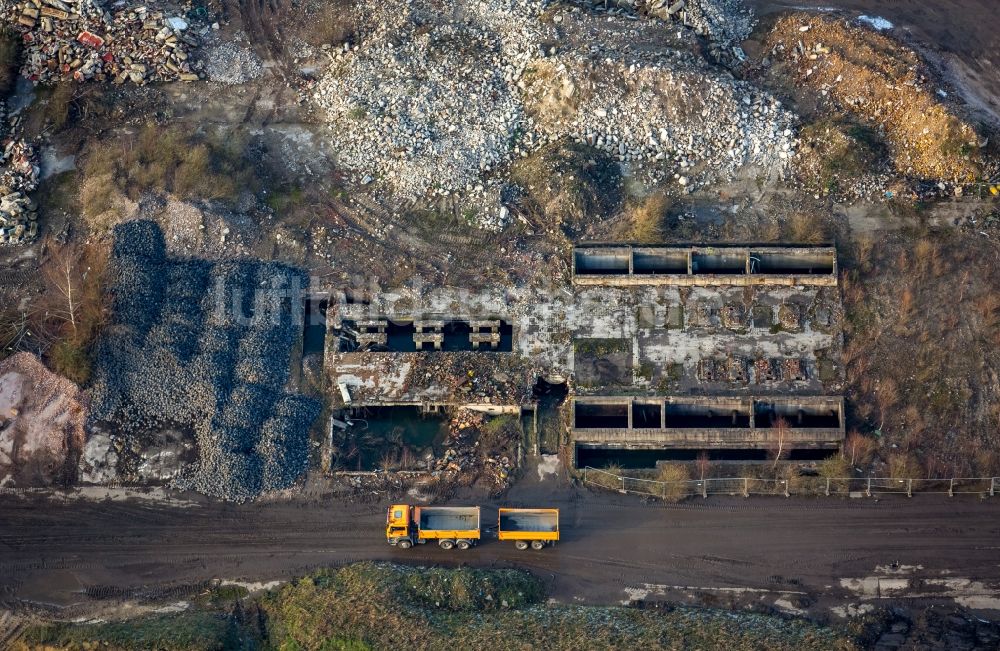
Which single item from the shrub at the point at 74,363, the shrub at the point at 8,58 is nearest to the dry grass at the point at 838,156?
the shrub at the point at 74,363

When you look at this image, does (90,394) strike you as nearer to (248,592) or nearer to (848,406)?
(248,592)

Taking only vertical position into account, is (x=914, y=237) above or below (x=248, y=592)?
above

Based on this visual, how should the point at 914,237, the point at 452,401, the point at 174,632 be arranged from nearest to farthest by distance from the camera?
1. the point at 174,632
2. the point at 452,401
3. the point at 914,237

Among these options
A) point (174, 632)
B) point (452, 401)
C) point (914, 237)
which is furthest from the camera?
point (914, 237)

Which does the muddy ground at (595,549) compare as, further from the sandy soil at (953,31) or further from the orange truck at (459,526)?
the sandy soil at (953,31)

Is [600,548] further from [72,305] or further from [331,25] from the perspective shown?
[331,25]

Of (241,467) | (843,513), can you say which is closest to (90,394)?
(241,467)
